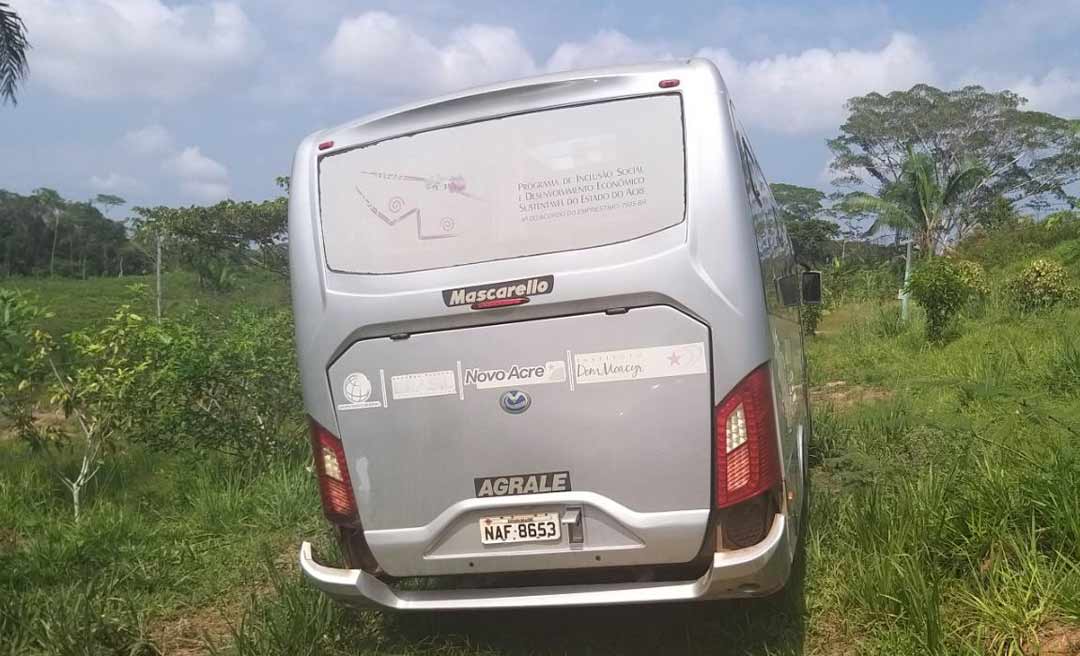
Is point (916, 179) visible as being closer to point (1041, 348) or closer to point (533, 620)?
point (1041, 348)

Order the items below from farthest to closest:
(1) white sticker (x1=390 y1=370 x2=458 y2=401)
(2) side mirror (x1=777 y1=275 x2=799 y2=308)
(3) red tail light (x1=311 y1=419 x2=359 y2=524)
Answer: (2) side mirror (x1=777 y1=275 x2=799 y2=308)
(3) red tail light (x1=311 y1=419 x2=359 y2=524)
(1) white sticker (x1=390 y1=370 x2=458 y2=401)

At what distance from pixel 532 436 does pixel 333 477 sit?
Answer: 93 centimetres

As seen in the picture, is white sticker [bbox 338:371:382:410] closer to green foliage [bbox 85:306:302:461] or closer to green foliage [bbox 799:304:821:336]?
green foliage [bbox 85:306:302:461]

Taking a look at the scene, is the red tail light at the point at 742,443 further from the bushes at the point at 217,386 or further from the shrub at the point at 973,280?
the shrub at the point at 973,280

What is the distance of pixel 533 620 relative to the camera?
15.0ft

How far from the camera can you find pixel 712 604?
4520 millimetres

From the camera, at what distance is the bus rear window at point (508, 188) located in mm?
3539

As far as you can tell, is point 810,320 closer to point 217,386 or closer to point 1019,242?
point 1019,242

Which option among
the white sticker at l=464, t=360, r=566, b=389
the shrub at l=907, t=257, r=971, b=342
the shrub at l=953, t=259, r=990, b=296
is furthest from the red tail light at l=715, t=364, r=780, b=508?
the shrub at l=953, t=259, r=990, b=296

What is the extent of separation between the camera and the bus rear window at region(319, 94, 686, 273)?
139 inches

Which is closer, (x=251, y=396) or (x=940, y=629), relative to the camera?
(x=940, y=629)

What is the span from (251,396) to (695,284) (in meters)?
5.58

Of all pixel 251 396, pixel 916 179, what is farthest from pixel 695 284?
pixel 916 179

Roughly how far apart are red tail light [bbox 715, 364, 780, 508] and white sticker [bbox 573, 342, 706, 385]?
0.57ft
